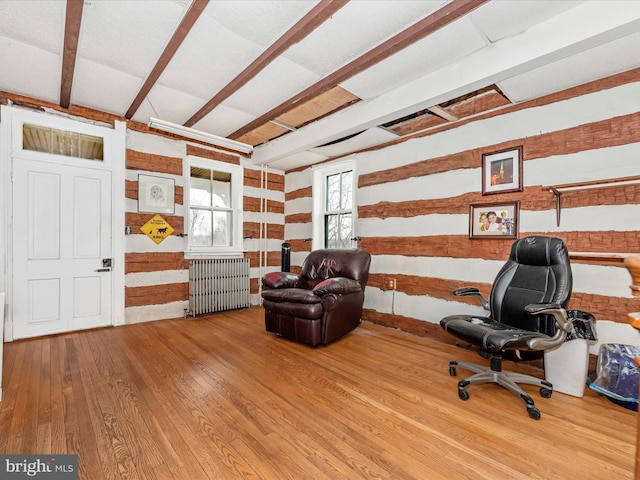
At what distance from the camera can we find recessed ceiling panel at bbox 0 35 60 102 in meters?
2.55

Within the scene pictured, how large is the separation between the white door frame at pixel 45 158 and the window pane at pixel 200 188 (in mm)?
927

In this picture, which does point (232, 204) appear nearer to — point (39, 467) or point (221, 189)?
point (221, 189)

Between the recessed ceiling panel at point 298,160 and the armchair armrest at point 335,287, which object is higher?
the recessed ceiling panel at point 298,160

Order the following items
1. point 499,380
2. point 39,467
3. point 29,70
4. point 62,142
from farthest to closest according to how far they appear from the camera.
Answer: point 62,142, point 29,70, point 499,380, point 39,467

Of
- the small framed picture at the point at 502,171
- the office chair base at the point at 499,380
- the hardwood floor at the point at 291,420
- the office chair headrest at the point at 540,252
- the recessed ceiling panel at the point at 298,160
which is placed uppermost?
the recessed ceiling panel at the point at 298,160

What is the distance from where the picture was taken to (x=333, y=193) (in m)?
4.96

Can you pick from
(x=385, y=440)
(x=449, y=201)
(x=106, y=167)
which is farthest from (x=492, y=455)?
(x=106, y=167)

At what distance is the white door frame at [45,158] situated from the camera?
10.7 feet

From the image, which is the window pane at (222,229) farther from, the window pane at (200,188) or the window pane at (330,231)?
the window pane at (330,231)

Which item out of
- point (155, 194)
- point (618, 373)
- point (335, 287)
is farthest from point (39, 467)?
point (618, 373)

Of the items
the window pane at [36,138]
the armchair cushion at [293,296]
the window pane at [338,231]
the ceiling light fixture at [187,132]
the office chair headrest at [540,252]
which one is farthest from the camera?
the window pane at [338,231]

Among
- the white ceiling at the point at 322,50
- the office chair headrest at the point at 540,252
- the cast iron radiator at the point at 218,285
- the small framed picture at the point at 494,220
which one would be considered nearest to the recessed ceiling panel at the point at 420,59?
the white ceiling at the point at 322,50

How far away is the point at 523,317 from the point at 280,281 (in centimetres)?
252

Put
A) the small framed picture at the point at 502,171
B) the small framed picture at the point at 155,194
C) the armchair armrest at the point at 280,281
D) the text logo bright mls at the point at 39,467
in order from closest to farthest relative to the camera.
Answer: the text logo bright mls at the point at 39,467, the small framed picture at the point at 502,171, the armchair armrest at the point at 280,281, the small framed picture at the point at 155,194
